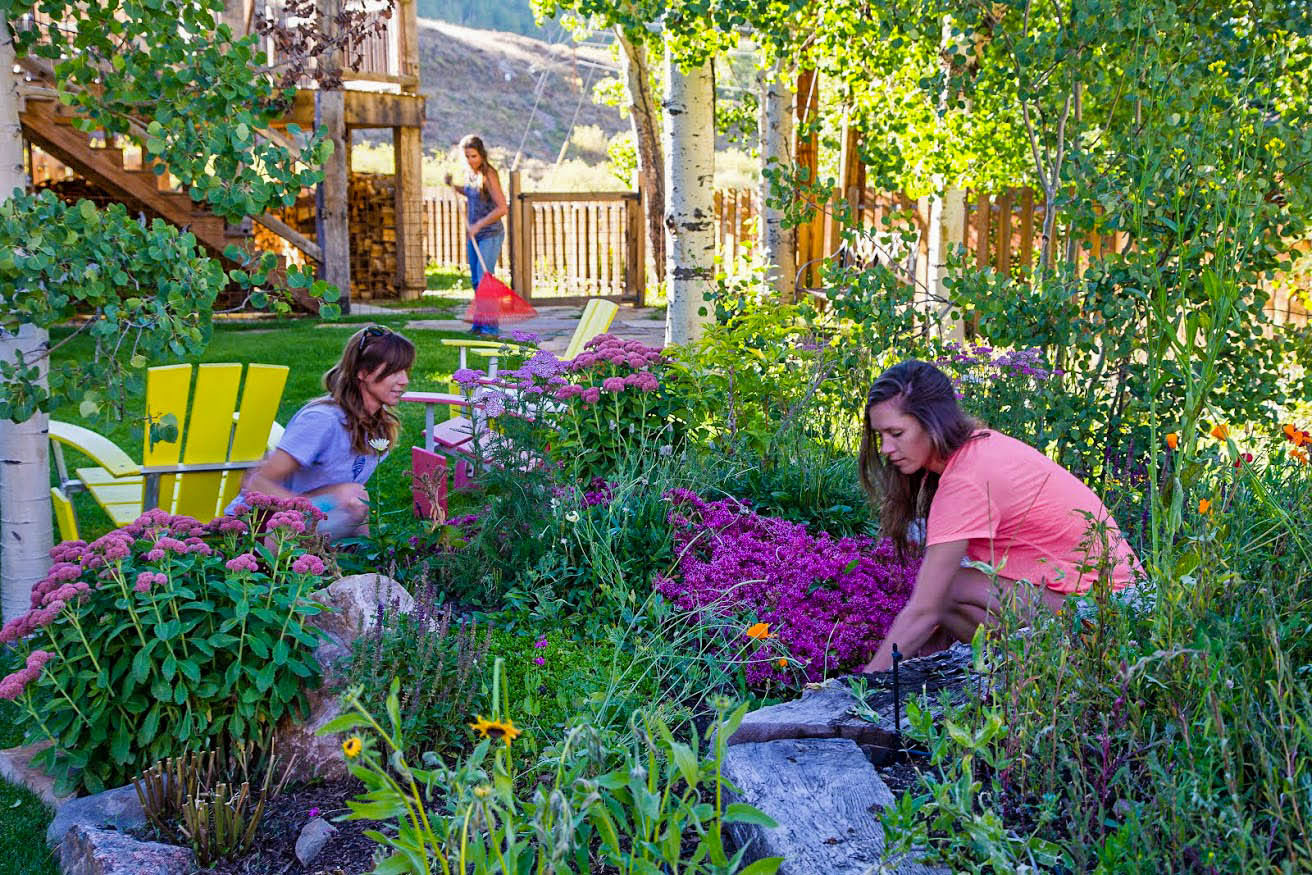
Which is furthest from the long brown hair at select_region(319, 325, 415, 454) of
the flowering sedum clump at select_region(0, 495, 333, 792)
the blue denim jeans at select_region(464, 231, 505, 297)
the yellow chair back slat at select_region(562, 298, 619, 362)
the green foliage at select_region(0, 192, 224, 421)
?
the blue denim jeans at select_region(464, 231, 505, 297)

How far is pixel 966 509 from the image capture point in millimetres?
3355

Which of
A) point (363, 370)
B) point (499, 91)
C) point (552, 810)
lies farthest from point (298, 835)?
point (499, 91)

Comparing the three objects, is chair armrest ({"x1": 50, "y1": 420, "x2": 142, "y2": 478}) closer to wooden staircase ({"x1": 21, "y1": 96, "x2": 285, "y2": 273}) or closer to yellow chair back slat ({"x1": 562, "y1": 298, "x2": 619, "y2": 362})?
yellow chair back slat ({"x1": 562, "y1": 298, "x2": 619, "y2": 362})

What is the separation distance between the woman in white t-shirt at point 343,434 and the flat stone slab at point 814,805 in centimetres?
223

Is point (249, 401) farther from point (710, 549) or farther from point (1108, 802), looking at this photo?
point (1108, 802)

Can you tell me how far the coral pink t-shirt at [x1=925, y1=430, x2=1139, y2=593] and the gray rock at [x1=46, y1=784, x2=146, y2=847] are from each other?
214 cm

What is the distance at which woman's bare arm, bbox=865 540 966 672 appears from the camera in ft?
11.0

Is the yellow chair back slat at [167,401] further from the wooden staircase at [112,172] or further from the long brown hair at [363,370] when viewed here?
the wooden staircase at [112,172]

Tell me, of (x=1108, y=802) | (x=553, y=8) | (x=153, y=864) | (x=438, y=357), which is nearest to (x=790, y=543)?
(x=1108, y=802)

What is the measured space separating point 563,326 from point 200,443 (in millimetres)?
8384

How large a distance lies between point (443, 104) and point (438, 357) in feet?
115

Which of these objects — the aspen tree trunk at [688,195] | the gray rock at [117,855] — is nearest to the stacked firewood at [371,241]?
the aspen tree trunk at [688,195]

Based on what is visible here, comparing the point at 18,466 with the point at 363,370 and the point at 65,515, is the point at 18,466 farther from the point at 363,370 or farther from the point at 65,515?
the point at 363,370

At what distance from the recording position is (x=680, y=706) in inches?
122
